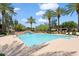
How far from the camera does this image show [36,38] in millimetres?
3871

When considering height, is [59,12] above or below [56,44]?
above

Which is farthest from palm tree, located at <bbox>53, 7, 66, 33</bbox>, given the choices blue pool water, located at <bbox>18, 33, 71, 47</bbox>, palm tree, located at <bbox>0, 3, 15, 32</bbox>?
palm tree, located at <bbox>0, 3, 15, 32</bbox>

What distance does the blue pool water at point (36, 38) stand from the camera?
3885 mm

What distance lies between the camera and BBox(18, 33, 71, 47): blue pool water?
12.7 feet

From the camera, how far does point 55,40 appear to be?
154 inches

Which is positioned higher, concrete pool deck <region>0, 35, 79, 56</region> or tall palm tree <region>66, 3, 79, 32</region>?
tall palm tree <region>66, 3, 79, 32</region>

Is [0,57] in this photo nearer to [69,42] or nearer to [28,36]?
[28,36]

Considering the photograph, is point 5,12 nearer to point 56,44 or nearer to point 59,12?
point 59,12

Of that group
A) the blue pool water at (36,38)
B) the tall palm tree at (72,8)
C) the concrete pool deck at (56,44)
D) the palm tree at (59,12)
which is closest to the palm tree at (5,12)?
the concrete pool deck at (56,44)

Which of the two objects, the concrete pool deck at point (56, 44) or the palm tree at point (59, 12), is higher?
the palm tree at point (59, 12)

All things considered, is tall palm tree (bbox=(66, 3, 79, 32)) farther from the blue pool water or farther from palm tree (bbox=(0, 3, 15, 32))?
palm tree (bbox=(0, 3, 15, 32))

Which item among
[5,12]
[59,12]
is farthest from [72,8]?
[5,12]

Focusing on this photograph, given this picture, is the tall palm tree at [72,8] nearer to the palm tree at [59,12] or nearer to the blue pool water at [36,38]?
the palm tree at [59,12]

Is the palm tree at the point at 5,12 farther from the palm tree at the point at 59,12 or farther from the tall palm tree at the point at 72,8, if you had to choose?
the tall palm tree at the point at 72,8
